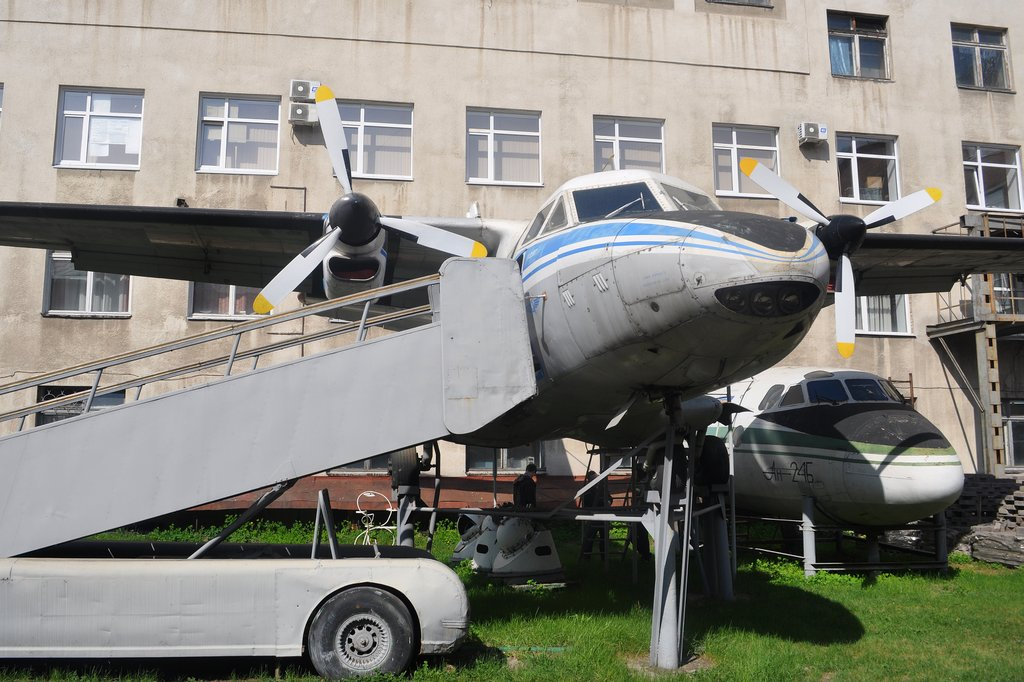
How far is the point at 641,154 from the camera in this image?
62.0 ft

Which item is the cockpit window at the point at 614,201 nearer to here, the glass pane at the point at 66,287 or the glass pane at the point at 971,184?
the glass pane at the point at 66,287

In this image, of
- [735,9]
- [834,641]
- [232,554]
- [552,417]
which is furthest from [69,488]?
[735,9]

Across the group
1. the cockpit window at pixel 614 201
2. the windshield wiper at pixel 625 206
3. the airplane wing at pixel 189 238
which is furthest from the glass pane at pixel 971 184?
the windshield wiper at pixel 625 206

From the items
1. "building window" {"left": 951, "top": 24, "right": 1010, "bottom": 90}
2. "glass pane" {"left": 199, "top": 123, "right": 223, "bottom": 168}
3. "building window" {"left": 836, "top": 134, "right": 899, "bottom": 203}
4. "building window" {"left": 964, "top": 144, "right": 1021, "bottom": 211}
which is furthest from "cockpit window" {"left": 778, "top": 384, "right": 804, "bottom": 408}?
"building window" {"left": 951, "top": 24, "right": 1010, "bottom": 90}

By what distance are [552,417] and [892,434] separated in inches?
210

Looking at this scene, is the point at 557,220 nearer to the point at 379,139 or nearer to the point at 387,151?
the point at 387,151

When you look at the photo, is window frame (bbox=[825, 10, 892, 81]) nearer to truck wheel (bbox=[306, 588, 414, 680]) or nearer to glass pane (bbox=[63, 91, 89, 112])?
glass pane (bbox=[63, 91, 89, 112])

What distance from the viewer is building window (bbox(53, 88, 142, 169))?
17.2 metres

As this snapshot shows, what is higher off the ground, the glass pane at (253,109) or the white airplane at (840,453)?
the glass pane at (253,109)

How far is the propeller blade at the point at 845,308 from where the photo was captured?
912 centimetres

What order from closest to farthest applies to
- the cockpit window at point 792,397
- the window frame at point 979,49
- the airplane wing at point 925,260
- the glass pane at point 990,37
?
the cockpit window at point 792,397, the airplane wing at point 925,260, the window frame at point 979,49, the glass pane at point 990,37

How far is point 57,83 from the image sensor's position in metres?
17.2

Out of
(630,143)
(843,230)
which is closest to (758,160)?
(630,143)

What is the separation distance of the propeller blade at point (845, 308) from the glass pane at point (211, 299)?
42.9ft
